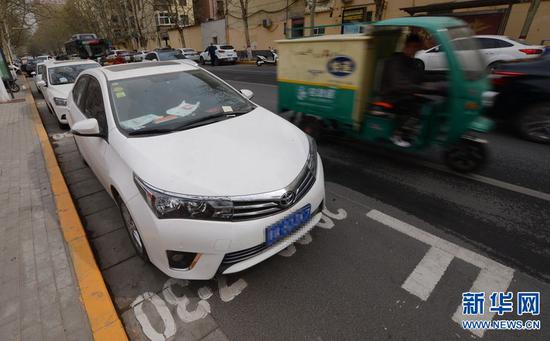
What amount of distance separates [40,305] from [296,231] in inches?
83.3

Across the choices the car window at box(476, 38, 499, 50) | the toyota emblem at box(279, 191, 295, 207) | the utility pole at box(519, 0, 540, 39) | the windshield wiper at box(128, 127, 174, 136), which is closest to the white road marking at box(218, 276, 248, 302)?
the toyota emblem at box(279, 191, 295, 207)

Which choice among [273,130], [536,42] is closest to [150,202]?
[273,130]

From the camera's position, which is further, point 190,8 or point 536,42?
point 190,8

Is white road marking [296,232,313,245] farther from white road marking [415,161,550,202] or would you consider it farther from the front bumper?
white road marking [415,161,550,202]

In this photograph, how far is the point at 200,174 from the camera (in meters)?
2.19

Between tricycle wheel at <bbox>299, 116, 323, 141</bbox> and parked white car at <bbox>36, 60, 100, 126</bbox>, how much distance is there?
5946mm

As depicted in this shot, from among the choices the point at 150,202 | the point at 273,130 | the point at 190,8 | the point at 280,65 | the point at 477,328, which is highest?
the point at 190,8

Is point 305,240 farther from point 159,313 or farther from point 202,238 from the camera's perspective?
point 159,313

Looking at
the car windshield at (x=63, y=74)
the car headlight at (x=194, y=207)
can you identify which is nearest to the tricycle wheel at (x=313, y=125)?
the car headlight at (x=194, y=207)

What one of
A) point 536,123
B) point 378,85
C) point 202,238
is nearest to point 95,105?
point 202,238

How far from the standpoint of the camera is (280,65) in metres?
5.31

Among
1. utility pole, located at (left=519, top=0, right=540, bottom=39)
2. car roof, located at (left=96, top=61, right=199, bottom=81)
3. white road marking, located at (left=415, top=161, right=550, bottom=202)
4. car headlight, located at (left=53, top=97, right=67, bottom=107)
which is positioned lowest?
white road marking, located at (left=415, top=161, right=550, bottom=202)

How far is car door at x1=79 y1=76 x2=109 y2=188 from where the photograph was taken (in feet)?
9.63

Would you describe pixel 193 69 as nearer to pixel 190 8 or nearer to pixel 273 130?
pixel 273 130
